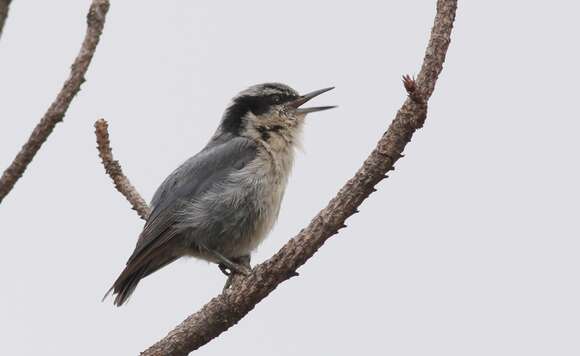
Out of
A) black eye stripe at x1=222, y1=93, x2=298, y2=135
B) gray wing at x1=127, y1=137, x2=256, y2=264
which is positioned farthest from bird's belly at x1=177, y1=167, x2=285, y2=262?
black eye stripe at x1=222, y1=93, x2=298, y2=135

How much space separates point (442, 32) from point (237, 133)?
3.91 meters

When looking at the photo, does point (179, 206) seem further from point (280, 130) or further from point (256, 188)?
point (280, 130)

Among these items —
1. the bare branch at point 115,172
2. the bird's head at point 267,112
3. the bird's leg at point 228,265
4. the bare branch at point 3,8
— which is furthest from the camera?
the bird's head at point 267,112

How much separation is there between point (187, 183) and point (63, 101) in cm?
388

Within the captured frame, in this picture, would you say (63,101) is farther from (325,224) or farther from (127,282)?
(127,282)

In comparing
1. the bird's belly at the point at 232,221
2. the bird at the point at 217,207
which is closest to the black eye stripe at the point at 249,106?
the bird at the point at 217,207

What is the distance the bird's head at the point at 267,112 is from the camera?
7289mm

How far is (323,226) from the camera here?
3898 millimetres

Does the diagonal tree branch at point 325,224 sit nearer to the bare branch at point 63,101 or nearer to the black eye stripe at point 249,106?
the bare branch at point 63,101

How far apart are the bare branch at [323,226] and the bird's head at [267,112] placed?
301 centimetres

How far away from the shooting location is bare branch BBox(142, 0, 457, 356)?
3639 mm

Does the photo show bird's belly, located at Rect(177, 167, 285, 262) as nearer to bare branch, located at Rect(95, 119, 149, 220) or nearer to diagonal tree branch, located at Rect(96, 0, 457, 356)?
bare branch, located at Rect(95, 119, 149, 220)

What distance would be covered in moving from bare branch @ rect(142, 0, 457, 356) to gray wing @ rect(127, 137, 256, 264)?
6.43 ft

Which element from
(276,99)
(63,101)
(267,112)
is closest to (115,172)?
(267,112)
